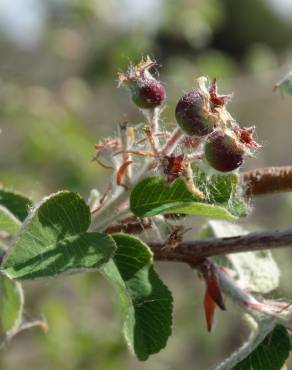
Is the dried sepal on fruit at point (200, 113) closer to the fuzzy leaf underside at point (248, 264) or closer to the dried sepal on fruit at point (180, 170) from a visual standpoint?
the dried sepal on fruit at point (180, 170)

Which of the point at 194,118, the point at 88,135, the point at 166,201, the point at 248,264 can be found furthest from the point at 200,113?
the point at 88,135

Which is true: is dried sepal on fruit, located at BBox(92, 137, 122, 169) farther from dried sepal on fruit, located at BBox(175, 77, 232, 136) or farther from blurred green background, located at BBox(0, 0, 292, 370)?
blurred green background, located at BBox(0, 0, 292, 370)

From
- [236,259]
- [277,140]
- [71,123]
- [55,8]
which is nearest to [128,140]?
[236,259]

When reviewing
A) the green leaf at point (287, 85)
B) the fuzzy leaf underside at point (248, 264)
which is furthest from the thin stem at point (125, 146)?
the fuzzy leaf underside at point (248, 264)

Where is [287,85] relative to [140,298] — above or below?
above

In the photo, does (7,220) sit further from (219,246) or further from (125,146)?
(219,246)

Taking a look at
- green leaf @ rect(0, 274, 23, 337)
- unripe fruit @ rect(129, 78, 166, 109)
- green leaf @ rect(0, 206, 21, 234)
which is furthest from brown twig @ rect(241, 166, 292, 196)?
green leaf @ rect(0, 274, 23, 337)
